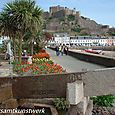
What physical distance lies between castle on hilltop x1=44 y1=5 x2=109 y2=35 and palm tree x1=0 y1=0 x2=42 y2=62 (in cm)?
14050

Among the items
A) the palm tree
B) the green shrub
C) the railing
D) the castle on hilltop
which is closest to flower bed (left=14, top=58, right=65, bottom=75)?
the green shrub

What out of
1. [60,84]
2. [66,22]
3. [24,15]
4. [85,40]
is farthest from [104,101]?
[66,22]

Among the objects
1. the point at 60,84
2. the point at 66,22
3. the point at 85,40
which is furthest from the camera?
Answer: the point at 66,22

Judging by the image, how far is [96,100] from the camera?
30.3 ft

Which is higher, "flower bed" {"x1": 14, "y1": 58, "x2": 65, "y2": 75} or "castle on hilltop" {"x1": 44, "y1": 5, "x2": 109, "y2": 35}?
"castle on hilltop" {"x1": 44, "y1": 5, "x2": 109, "y2": 35}

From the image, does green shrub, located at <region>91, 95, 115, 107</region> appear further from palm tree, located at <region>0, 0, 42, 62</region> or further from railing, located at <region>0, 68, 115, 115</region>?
palm tree, located at <region>0, 0, 42, 62</region>

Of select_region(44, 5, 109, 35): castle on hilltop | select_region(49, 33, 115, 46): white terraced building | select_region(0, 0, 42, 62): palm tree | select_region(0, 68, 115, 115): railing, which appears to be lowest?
select_region(49, 33, 115, 46): white terraced building

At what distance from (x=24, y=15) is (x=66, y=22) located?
154446mm

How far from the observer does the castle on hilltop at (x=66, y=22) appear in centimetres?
16312

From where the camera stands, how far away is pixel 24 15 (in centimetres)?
1786

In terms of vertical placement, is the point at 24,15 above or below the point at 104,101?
above

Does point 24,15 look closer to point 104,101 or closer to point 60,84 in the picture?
point 104,101

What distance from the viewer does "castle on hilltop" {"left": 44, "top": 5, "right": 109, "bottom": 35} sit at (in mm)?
163125

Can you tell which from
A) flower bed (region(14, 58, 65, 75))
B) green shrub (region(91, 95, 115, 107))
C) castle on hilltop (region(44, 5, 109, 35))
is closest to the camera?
green shrub (region(91, 95, 115, 107))
